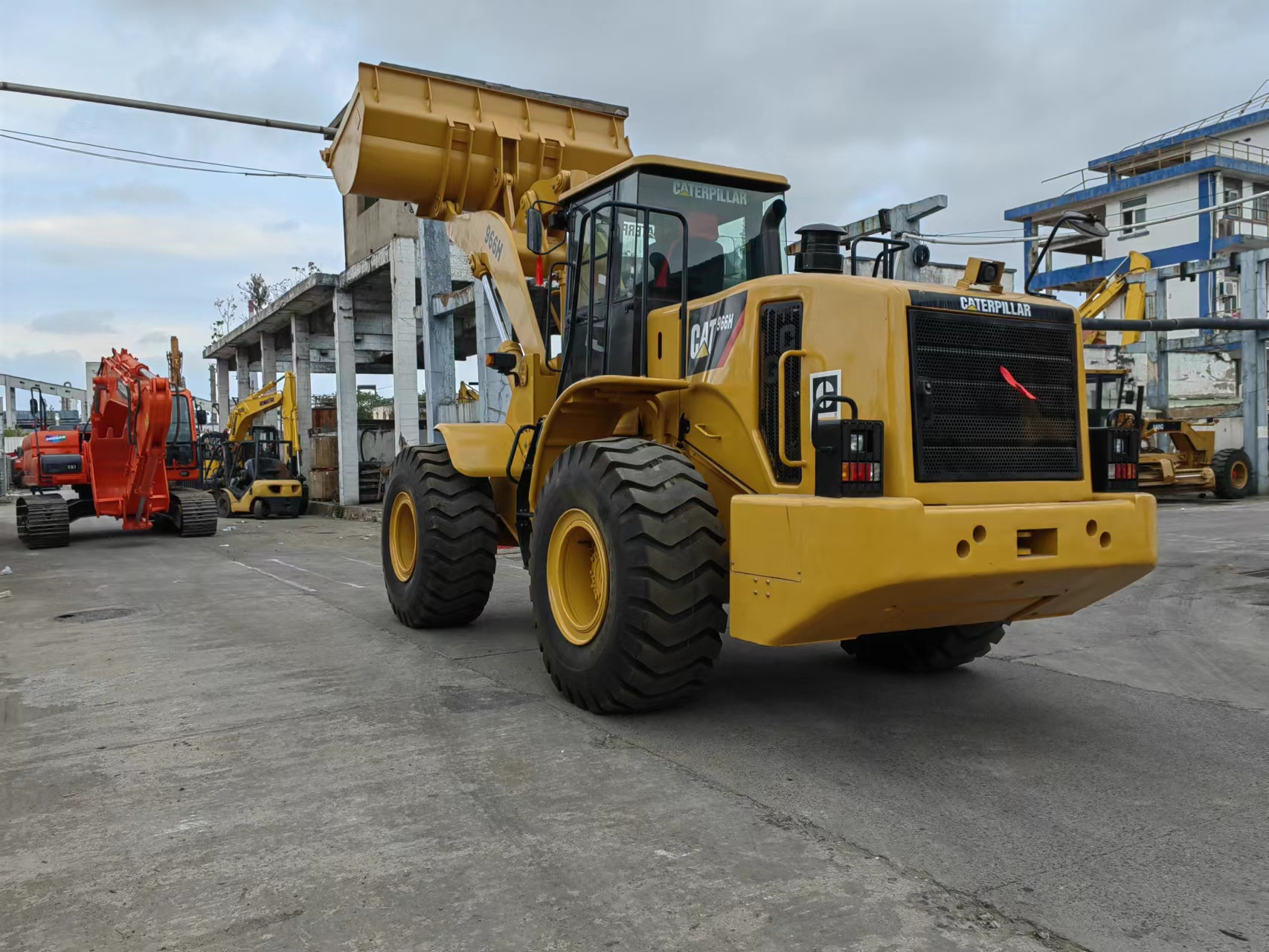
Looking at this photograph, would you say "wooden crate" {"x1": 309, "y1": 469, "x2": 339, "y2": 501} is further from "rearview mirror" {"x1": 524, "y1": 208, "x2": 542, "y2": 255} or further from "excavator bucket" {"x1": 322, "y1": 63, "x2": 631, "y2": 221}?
"rearview mirror" {"x1": 524, "y1": 208, "x2": 542, "y2": 255}

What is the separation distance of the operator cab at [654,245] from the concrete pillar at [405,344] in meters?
15.8

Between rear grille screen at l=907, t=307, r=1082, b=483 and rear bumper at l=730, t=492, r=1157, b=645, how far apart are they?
244mm

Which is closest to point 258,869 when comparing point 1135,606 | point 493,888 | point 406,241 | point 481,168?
point 493,888

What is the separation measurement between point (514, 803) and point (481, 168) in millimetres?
5823

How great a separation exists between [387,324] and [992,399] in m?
25.2

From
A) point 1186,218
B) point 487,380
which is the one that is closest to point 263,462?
point 487,380

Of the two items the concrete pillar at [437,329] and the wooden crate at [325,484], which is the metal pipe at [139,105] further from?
the wooden crate at [325,484]

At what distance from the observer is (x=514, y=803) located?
3.91 metres

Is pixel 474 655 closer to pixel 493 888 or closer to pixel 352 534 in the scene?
pixel 493 888

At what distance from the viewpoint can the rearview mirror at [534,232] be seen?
6129 millimetres

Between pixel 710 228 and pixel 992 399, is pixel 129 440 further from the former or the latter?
pixel 992 399

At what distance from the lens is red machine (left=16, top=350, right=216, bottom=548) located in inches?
612

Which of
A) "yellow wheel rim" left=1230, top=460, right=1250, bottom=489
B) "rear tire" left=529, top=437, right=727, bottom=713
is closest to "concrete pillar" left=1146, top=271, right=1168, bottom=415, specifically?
"yellow wheel rim" left=1230, top=460, right=1250, bottom=489

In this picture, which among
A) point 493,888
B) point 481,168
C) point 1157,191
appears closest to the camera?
point 493,888
